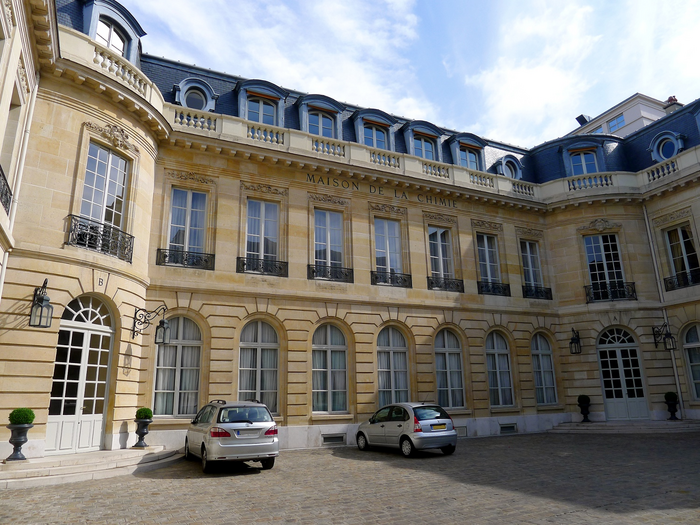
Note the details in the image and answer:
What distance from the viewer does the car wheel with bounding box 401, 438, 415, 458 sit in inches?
467

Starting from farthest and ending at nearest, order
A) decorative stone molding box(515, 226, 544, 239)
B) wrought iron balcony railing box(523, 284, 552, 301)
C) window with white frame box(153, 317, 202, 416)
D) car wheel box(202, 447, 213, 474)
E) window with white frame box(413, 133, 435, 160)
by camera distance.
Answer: decorative stone molding box(515, 226, 544, 239), window with white frame box(413, 133, 435, 160), wrought iron balcony railing box(523, 284, 552, 301), window with white frame box(153, 317, 202, 416), car wheel box(202, 447, 213, 474)

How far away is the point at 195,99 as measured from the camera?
631 inches

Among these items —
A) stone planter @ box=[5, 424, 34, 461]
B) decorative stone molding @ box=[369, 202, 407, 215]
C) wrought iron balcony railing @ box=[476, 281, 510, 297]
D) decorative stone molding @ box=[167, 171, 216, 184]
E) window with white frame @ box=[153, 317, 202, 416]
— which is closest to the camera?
stone planter @ box=[5, 424, 34, 461]

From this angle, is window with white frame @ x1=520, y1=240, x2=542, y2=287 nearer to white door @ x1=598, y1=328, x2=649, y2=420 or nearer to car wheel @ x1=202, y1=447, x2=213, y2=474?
white door @ x1=598, y1=328, x2=649, y2=420

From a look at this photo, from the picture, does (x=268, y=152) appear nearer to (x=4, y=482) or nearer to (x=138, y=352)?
(x=138, y=352)

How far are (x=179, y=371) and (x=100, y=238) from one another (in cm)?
402

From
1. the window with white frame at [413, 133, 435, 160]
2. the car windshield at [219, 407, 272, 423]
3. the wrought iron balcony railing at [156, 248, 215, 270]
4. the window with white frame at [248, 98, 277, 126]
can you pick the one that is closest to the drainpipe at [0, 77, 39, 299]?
the wrought iron balcony railing at [156, 248, 215, 270]

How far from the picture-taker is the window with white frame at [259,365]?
14.1 metres

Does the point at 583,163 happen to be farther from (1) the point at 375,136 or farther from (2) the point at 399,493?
(2) the point at 399,493

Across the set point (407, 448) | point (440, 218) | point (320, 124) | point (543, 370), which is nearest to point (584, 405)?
point (543, 370)

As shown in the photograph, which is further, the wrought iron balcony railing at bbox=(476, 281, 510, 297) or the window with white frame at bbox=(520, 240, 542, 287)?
the window with white frame at bbox=(520, 240, 542, 287)

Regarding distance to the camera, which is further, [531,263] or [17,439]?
[531,263]

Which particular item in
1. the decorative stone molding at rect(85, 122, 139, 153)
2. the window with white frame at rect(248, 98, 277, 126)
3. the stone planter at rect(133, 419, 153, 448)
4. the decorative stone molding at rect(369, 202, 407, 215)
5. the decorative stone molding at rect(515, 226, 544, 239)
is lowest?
the stone planter at rect(133, 419, 153, 448)

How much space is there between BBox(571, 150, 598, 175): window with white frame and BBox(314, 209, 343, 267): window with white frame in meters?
11.1
